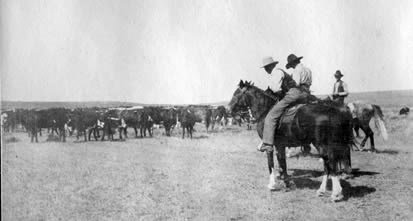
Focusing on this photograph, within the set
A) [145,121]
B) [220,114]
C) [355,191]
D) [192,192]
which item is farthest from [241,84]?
[220,114]

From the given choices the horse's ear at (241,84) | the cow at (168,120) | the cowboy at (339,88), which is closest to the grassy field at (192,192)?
the cowboy at (339,88)

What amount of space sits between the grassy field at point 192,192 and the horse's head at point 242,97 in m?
1.53

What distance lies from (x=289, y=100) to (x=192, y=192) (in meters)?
2.43

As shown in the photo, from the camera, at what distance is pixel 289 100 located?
6.32m

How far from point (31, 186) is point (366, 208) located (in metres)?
6.13

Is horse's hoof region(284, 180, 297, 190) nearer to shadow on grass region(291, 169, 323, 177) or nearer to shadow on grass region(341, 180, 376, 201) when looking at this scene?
shadow on grass region(341, 180, 376, 201)

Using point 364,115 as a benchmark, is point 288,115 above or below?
above

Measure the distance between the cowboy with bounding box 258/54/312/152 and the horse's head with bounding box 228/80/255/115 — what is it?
23.1 inches

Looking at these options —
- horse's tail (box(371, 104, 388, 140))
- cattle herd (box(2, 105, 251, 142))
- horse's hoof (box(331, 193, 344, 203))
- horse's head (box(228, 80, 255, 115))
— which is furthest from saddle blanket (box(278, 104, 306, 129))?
cattle herd (box(2, 105, 251, 142))

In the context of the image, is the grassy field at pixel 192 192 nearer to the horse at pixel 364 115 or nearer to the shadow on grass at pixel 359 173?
the shadow on grass at pixel 359 173

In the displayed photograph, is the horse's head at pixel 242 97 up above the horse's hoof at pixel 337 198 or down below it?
above

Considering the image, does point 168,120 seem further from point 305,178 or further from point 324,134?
point 324,134

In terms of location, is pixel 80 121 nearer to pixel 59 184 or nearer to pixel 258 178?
pixel 59 184

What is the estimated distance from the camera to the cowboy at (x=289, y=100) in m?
6.34
